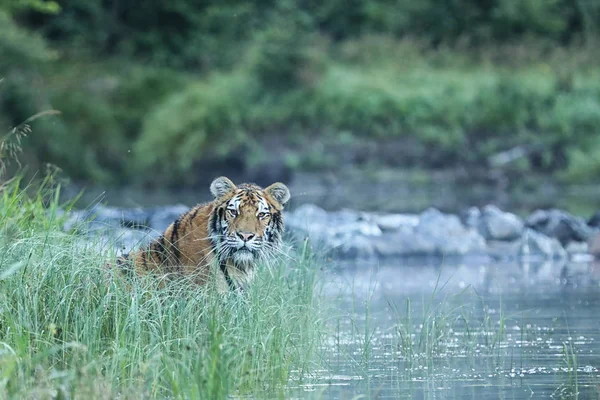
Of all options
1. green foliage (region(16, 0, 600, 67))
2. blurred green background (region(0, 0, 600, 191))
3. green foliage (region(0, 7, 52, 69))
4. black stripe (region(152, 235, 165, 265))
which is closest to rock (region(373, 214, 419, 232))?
black stripe (region(152, 235, 165, 265))

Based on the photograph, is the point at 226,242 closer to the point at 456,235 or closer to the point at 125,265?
the point at 125,265

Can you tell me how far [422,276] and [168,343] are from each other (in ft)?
19.9

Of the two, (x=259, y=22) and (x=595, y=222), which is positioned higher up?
(x=259, y=22)

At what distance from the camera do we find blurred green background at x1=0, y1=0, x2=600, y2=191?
961 inches

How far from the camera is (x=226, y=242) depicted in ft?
21.2

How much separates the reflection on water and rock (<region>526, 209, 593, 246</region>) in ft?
12.1

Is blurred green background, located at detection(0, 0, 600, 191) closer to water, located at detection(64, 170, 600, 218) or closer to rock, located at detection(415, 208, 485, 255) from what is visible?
water, located at detection(64, 170, 600, 218)

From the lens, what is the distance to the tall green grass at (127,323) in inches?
201

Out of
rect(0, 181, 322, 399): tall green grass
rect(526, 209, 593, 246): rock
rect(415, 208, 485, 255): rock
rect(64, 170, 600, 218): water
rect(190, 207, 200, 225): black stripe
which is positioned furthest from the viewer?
rect(64, 170, 600, 218): water

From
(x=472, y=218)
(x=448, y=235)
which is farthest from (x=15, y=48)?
(x=448, y=235)

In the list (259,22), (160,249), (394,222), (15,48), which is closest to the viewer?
(160,249)

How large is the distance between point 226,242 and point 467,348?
1.64m

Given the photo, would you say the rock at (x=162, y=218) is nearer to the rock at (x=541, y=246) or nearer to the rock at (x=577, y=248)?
the rock at (x=541, y=246)

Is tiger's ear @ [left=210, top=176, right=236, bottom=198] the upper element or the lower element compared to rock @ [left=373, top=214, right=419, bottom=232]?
lower
